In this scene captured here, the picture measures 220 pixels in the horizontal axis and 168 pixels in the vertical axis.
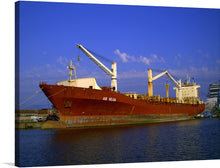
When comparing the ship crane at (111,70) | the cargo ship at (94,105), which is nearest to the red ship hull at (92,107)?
the cargo ship at (94,105)

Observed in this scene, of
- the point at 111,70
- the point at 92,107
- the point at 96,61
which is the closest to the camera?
the point at 92,107

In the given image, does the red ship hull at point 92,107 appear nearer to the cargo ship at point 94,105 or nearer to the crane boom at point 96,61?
the cargo ship at point 94,105

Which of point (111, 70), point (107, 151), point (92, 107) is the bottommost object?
point (107, 151)

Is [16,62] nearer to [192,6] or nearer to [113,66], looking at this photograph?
[192,6]

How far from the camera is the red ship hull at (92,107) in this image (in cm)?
1833

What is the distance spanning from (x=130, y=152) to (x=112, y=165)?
219 centimetres

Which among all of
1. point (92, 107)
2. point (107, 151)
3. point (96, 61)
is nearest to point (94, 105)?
point (92, 107)

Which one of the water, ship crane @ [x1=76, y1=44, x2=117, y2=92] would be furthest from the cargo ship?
the water

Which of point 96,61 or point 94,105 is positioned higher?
point 96,61

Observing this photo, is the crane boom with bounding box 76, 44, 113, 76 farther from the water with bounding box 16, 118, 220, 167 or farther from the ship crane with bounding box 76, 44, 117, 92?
the water with bounding box 16, 118, 220, 167

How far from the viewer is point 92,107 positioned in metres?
19.8

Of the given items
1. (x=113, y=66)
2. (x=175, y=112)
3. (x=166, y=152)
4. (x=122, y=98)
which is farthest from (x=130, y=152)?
(x=175, y=112)

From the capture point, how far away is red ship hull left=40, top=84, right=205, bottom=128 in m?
18.3

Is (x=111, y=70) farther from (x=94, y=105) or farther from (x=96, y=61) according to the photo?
(x=94, y=105)
